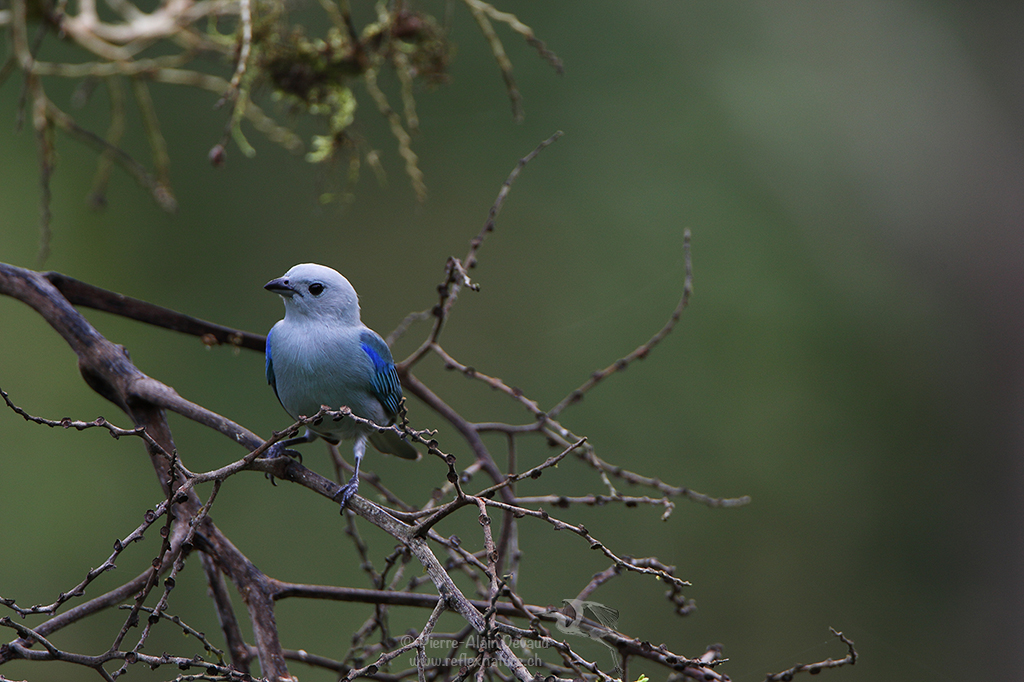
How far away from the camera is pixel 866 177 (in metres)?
6.88

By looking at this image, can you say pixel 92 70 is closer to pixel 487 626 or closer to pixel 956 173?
pixel 487 626

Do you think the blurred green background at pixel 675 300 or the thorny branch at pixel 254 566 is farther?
the blurred green background at pixel 675 300

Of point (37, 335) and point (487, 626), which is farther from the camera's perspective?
point (37, 335)

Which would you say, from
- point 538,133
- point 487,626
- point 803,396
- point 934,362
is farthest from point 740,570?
point 487,626

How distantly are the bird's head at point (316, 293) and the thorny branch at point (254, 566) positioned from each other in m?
0.17

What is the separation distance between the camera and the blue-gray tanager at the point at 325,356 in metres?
2.37

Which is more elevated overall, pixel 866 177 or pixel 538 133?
pixel 538 133

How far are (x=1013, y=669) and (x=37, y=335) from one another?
23.8 feet

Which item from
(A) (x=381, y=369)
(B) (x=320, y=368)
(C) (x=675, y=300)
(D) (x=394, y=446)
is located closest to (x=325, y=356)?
(B) (x=320, y=368)

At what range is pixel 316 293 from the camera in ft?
7.90

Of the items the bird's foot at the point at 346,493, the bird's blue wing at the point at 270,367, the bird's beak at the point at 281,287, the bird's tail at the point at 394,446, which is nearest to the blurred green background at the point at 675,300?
the bird's tail at the point at 394,446

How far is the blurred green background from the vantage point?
6.61 m

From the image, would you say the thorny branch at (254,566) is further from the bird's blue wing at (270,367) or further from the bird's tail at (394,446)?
the bird's tail at (394,446)

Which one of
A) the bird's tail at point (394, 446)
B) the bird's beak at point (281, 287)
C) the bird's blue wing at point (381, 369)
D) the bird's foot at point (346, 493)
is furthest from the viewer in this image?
the bird's tail at point (394, 446)
